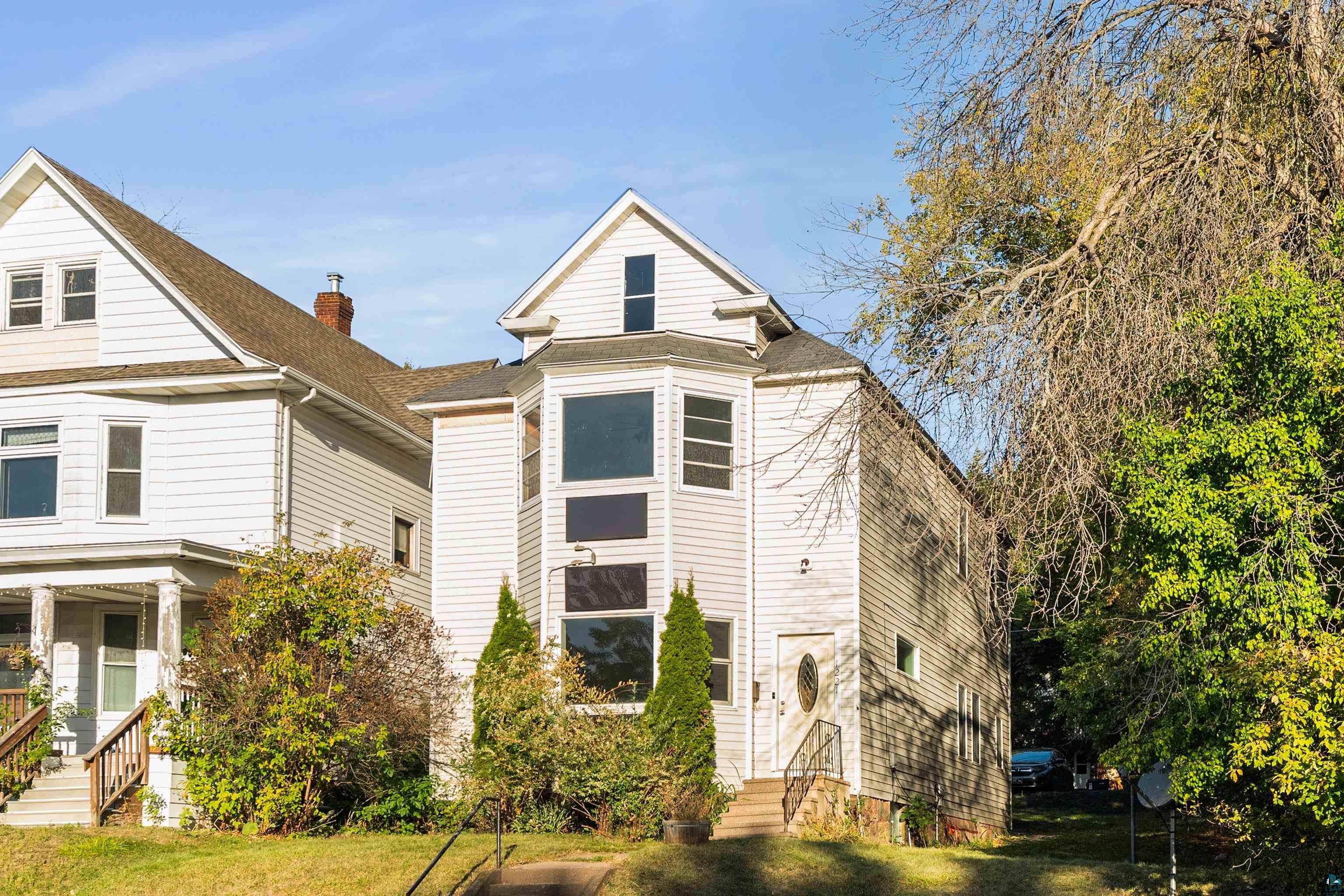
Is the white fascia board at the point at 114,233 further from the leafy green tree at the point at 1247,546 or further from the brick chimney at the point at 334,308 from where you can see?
the leafy green tree at the point at 1247,546

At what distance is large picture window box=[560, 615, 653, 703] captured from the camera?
68.6 feet

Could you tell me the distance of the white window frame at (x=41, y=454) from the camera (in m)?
21.8

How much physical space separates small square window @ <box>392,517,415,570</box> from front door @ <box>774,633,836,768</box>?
7962mm

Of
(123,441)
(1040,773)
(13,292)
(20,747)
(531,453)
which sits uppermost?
(13,292)

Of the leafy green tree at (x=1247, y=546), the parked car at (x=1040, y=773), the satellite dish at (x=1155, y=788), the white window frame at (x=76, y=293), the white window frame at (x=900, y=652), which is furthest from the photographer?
the parked car at (x=1040, y=773)

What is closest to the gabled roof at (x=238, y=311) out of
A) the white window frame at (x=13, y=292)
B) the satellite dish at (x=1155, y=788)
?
the white window frame at (x=13, y=292)

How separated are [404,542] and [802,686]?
8601mm

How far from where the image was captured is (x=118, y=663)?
73.3 feet

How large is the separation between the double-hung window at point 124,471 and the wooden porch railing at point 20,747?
351cm

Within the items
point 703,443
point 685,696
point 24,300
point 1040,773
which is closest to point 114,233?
point 24,300

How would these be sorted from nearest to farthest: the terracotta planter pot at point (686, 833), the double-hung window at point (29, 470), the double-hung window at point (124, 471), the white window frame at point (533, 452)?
the terracotta planter pot at point (686, 833) → the double-hung window at point (29, 470) → the double-hung window at point (124, 471) → the white window frame at point (533, 452)

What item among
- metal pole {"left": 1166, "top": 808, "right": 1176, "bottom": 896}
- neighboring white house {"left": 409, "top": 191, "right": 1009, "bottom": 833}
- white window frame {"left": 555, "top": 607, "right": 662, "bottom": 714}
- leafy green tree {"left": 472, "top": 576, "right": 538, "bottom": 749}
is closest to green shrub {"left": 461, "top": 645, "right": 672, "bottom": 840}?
white window frame {"left": 555, "top": 607, "right": 662, "bottom": 714}

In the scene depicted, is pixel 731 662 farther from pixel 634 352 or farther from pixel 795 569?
pixel 634 352

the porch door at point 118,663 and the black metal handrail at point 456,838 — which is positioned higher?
the porch door at point 118,663
